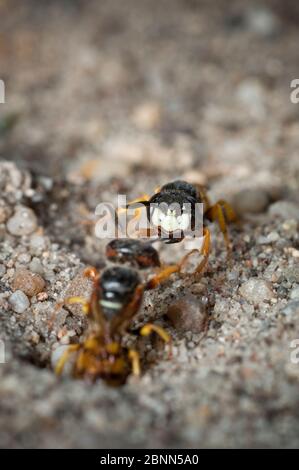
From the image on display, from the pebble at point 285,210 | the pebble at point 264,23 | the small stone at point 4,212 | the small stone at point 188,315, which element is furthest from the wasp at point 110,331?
the pebble at point 264,23

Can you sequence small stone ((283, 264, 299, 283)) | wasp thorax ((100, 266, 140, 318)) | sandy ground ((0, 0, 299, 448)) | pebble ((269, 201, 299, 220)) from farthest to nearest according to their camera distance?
1. pebble ((269, 201, 299, 220))
2. small stone ((283, 264, 299, 283))
3. wasp thorax ((100, 266, 140, 318))
4. sandy ground ((0, 0, 299, 448))

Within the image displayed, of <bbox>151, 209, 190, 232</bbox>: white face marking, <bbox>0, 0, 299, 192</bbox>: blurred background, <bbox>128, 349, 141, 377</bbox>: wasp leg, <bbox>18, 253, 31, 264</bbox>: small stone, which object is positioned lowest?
<bbox>128, 349, 141, 377</bbox>: wasp leg

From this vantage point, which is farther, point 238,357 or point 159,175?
point 159,175

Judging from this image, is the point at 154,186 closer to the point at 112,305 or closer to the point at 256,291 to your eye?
the point at 256,291

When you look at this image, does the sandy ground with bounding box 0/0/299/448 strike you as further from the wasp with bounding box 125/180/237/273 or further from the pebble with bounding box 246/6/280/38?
the wasp with bounding box 125/180/237/273

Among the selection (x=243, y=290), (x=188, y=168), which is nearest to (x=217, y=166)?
(x=188, y=168)

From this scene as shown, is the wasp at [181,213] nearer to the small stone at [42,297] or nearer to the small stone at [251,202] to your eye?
the small stone at [251,202]

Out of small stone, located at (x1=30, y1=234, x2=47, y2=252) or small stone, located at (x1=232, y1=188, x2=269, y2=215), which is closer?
small stone, located at (x1=30, y1=234, x2=47, y2=252)

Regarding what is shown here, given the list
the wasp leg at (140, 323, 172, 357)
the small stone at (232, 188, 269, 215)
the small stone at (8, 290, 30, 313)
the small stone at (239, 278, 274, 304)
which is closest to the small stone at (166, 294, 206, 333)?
the wasp leg at (140, 323, 172, 357)
